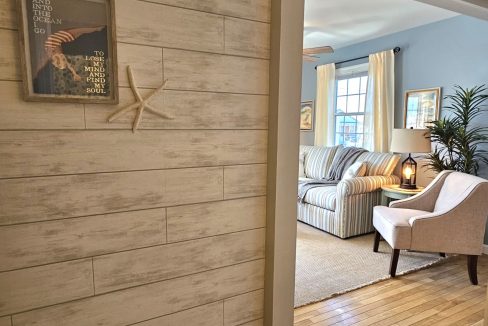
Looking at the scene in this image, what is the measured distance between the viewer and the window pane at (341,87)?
502 cm

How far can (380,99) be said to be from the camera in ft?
14.2

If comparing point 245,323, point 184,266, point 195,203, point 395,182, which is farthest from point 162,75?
point 395,182

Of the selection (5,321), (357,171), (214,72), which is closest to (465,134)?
(357,171)

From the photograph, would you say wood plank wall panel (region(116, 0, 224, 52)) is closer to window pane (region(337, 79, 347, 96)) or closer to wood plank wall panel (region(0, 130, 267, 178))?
wood plank wall panel (region(0, 130, 267, 178))

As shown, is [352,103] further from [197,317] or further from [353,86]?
[197,317]

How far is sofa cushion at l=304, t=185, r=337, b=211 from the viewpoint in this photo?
12.2 feet

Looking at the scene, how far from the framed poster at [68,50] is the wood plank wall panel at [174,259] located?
57cm

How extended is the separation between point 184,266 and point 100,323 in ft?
1.14

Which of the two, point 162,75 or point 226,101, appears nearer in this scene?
point 162,75

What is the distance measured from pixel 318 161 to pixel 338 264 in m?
2.06

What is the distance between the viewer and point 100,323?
1.16 meters

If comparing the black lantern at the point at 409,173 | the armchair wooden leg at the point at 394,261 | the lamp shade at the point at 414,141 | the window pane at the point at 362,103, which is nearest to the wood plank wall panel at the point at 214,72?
the armchair wooden leg at the point at 394,261

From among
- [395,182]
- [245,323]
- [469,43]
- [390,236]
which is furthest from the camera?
[395,182]

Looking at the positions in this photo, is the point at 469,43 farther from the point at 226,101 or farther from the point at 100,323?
the point at 100,323
